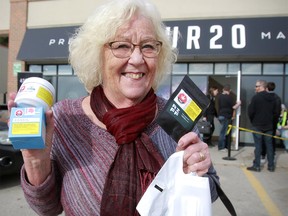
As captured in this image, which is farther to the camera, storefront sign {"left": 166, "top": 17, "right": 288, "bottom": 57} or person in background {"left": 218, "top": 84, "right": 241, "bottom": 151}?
storefront sign {"left": 166, "top": 17, "right": 288, "bottom": 57}

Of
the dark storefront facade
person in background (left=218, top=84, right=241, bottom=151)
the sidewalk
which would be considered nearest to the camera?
the sidewalk

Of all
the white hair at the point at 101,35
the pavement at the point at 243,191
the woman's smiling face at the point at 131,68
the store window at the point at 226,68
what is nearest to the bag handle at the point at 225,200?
the woman's smiling face at the point at 131,68

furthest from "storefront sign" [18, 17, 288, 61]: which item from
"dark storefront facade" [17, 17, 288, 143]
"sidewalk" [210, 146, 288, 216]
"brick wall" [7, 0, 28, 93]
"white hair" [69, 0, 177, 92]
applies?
"white hair" [69, 0, 177, 92]

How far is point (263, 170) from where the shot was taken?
7.30 metres

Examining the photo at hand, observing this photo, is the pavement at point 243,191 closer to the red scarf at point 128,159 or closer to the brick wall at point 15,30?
the red scarf at point 128,159

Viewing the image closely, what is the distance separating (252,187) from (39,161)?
524cm

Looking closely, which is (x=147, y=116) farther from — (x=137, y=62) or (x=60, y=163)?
(x=60, y=163)

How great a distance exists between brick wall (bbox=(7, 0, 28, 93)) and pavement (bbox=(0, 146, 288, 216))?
25.0 feet

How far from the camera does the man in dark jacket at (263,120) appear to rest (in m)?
7.23

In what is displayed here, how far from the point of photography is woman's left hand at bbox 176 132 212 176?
1.30 m

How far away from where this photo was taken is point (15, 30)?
1302 centimetres

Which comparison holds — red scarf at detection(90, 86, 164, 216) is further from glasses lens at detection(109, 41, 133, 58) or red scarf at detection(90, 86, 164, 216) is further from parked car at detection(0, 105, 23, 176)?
parked car at detection(0, 105, 23, 176)

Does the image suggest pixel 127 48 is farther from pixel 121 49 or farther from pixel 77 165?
pixel 77 165

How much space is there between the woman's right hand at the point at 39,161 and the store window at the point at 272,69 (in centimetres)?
1051
